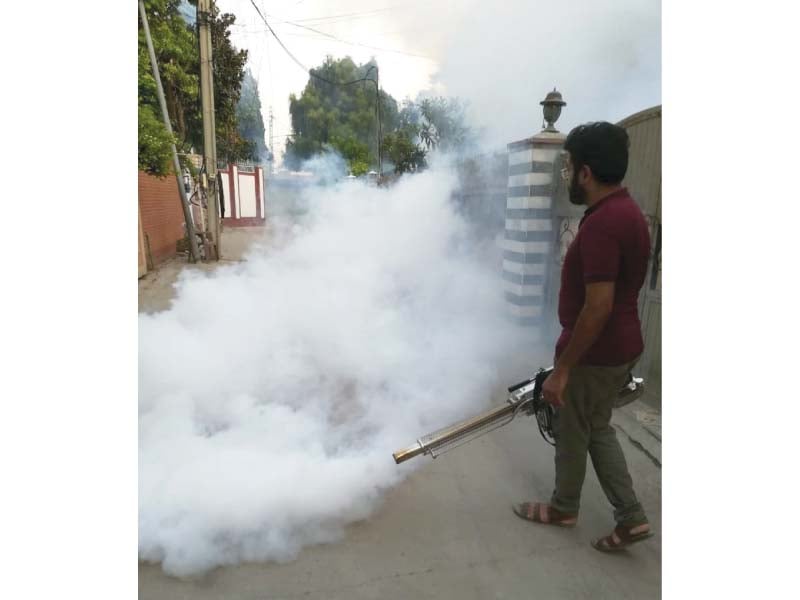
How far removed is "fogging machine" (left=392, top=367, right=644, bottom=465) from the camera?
2.11m

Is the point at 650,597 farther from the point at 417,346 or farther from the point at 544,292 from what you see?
the point at 544,292

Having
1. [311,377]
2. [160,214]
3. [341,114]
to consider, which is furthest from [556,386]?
[341,114]

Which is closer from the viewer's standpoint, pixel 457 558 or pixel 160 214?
pixel 457 558

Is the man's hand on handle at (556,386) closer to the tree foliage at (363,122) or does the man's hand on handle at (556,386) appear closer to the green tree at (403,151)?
the tree foliage at (363,122)

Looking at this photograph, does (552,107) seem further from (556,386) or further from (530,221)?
(556,386)

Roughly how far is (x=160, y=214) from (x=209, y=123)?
1933mm

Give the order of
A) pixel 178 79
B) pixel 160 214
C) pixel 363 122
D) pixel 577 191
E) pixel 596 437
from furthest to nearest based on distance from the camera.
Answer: pixel 363 122 → pixel 178 79 → pixel 160 214 → pixel 596 437 → pixel 577 191

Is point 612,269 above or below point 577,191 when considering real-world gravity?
below

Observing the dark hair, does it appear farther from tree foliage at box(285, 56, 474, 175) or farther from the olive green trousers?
tree foliage at box(285, 56, 474, 175)

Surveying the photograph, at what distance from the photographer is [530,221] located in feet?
16.1

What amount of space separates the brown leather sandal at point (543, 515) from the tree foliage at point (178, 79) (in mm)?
5486

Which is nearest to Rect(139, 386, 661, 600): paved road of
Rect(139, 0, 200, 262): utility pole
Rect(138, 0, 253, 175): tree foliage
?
Rect(138, 0, 253, 175): tree foliage

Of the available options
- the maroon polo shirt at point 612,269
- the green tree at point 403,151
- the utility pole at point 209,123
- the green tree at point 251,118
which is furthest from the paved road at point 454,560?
the green tree at point 251,118

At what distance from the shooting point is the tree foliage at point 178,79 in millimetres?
5859
